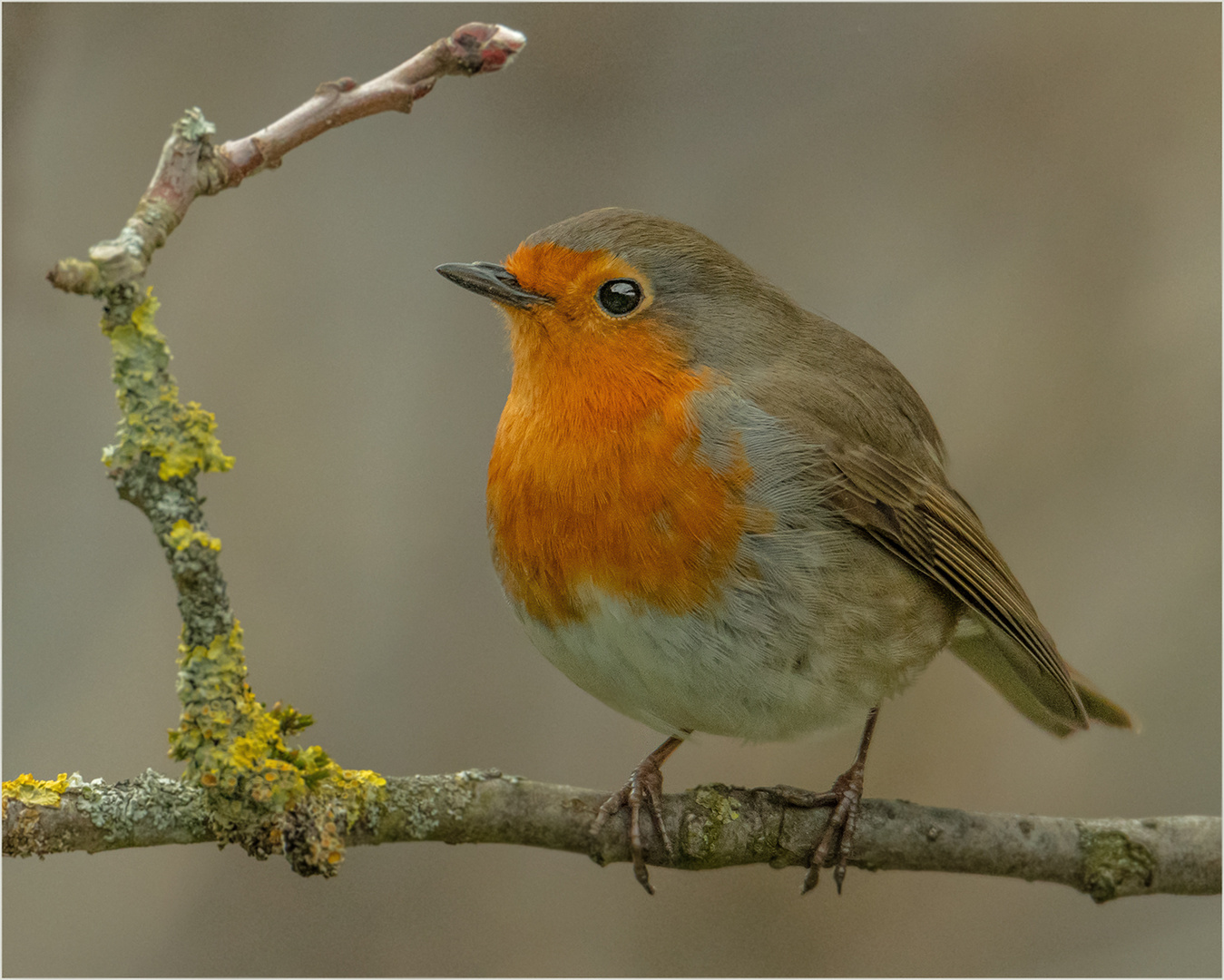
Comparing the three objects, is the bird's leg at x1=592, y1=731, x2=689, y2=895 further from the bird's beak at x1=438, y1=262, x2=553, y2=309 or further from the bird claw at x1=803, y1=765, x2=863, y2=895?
the bird's beak at x1=438, y1=262, x2=553, y2=309

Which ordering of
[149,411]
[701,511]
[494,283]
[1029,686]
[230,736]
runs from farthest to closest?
[1029,686], [494,283], [701,511], [230,736], [149,411]

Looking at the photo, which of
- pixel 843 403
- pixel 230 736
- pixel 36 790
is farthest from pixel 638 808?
pixel 36 790

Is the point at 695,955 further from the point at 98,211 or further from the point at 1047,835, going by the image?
the point at 98,211

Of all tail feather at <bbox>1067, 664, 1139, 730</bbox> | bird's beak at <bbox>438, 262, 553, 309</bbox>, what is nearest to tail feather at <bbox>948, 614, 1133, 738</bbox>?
tail feather at <bbox>1067, 664, 1139, 730</bbox>

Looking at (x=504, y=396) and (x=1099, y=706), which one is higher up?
(x=504, y=396)

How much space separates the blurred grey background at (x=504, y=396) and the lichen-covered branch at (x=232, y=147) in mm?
2589

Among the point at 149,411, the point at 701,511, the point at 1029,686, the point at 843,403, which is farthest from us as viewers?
the point at 1029,686

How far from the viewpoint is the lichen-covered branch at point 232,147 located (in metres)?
1.97

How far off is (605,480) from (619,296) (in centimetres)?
53

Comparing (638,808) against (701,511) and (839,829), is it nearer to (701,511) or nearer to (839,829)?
(839,829)

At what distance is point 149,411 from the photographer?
2.11 metres

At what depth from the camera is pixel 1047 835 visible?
3.41 metres

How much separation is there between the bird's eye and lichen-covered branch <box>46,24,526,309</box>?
3.59 feet

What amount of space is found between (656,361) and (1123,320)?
2.96m
